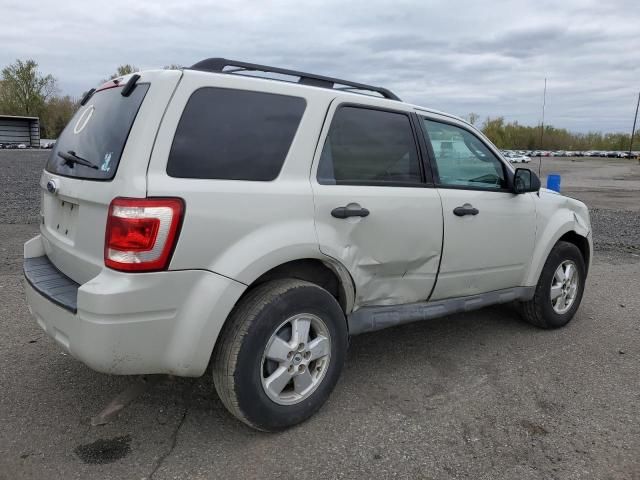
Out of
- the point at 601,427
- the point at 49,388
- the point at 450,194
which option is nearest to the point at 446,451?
the point at 601,427

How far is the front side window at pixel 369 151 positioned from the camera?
316cm

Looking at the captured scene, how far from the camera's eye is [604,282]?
6.52 m

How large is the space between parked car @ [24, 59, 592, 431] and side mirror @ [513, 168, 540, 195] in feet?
1.32

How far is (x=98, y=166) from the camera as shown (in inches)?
108

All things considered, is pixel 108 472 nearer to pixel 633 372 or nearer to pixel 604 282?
pixel 633 372

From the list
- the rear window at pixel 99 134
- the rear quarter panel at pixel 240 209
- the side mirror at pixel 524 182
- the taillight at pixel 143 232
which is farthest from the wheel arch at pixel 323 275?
the side mirror at pixel 524 182

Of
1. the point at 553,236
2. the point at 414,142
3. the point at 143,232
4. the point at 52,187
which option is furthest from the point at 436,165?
the point at 52,187

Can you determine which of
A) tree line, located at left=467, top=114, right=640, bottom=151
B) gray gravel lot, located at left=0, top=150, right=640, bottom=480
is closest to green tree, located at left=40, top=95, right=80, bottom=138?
tree line, located at left=467, top=114, right=640, bottom=151

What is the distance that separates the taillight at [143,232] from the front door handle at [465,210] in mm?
1924

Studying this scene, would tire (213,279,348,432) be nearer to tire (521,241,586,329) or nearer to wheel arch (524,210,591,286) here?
wheel arch (524,210,591,286)

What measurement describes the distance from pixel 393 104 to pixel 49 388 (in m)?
2.79

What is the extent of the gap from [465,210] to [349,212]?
102cm

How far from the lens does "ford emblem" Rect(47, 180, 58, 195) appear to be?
3056 mm

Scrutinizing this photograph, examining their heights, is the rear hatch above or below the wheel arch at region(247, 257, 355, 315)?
above
